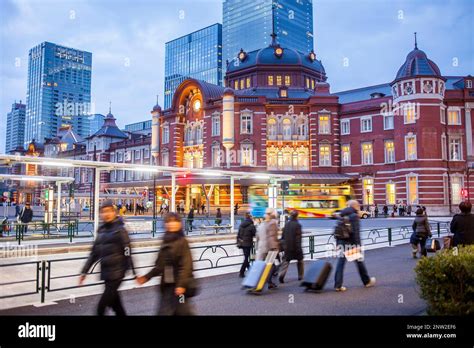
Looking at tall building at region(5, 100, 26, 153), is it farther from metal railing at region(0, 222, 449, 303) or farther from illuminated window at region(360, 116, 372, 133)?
metal railing at region(0, 222, 449, 303)

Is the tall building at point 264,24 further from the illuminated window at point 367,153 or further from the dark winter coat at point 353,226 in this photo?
the dark winter coat at point 353,226

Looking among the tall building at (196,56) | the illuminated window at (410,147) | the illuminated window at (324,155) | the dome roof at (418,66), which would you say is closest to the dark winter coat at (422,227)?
the illuminated window at (410,147)

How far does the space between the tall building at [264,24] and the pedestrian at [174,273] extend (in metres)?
67.4

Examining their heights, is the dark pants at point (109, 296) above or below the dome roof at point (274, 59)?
below

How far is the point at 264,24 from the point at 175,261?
292 ft

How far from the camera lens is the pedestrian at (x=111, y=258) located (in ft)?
18.4

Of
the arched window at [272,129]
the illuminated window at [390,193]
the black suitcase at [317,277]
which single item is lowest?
the black suitcase at [317,277]

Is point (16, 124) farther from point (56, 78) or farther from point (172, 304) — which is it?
point (172, 304)

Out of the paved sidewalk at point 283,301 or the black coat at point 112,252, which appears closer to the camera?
the black coat at point 112,252

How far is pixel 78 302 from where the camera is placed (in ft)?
27.9

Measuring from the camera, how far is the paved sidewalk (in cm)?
752

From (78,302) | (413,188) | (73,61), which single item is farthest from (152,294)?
(73,61)
